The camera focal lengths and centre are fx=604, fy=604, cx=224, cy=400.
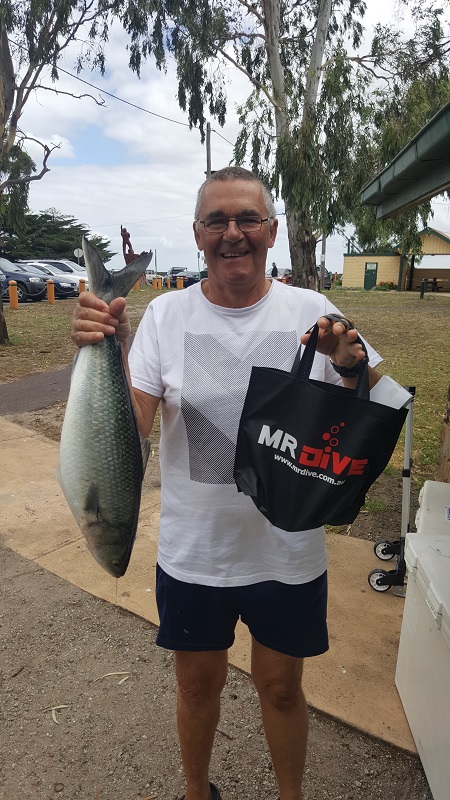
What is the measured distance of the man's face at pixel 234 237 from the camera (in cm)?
173

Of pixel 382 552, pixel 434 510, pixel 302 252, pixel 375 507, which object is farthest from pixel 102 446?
pixel 302 252

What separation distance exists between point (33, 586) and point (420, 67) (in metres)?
14.0

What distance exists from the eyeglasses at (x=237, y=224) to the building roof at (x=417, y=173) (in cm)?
126

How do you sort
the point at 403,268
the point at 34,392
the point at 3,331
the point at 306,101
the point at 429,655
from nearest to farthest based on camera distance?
the point at 429,655 < the point at 34,392 < the point at 3,331 < the point at 306,101 < the point at 403,268

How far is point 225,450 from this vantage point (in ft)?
5.77

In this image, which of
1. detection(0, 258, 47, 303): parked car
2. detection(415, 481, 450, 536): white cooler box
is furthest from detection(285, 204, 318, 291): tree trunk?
detection(0, 258, 47, 303): parked car

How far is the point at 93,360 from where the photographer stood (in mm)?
1606

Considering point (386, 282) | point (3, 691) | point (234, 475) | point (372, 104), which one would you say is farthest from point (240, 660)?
point (386, 282)

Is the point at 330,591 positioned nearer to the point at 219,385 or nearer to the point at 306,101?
the point at 219,385

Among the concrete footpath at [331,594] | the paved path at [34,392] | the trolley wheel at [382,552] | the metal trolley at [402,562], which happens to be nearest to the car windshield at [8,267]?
the paved path at [34,392]

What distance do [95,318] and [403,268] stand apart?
115ft

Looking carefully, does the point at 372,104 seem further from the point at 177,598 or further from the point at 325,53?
the point at 177,598

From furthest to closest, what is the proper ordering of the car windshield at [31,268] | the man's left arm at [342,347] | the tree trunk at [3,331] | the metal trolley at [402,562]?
the car windshield at [31,268], the tree trunk at [3,331], the metal trolley at [402,562], the man's left arm at [342,347]

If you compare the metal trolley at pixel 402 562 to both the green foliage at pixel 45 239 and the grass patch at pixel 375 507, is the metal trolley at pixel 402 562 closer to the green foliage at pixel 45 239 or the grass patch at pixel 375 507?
the grass patch at pixel 375 507
